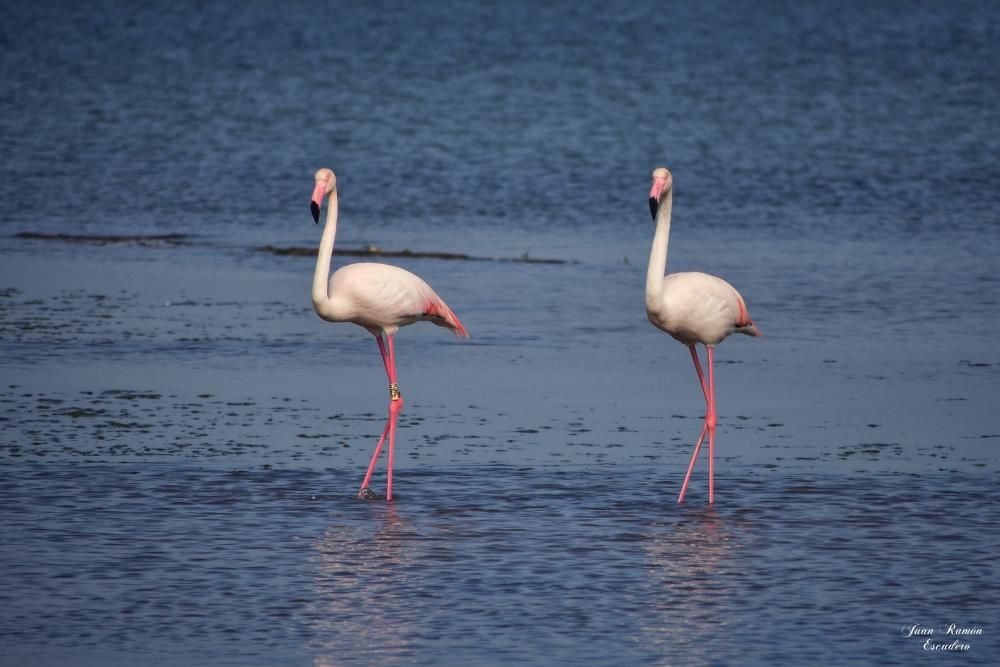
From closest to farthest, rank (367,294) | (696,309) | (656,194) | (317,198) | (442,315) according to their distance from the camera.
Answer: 1. (656,194)
2. (696,309)
3. (317,198)
4. (367,294)
5. (442,315)

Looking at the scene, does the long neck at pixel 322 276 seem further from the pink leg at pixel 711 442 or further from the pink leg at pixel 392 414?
the pink leg at pixel 711 442

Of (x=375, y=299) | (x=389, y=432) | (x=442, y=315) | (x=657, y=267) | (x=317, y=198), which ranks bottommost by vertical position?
(x=389, y=432)

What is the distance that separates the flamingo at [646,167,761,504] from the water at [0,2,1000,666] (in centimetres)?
67

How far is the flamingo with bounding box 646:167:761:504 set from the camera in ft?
32.3

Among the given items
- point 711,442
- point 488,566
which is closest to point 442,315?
point 711,442

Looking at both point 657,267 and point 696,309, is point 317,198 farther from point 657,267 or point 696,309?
point 696,309

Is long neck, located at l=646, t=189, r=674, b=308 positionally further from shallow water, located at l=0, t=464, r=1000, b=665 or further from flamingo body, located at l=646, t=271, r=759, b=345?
shallow water, located at l=0, t=464, r=1000, b=665

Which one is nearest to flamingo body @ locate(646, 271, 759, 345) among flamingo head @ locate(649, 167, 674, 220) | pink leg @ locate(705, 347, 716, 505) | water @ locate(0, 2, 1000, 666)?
pink leg @ locate(705, 347, 716, 505)

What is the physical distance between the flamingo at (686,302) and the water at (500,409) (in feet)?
2.21

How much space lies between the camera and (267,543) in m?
8.55

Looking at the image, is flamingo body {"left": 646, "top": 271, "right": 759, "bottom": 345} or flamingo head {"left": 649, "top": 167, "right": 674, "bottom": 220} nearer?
flamingo head {"left": 649, "top": 167, "right": 674, "bottom": 220}

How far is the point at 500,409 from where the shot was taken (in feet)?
37.2

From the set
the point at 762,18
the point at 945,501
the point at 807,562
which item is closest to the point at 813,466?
the point at 945,501

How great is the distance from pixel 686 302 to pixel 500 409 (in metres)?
1.81
